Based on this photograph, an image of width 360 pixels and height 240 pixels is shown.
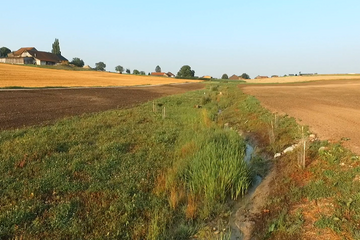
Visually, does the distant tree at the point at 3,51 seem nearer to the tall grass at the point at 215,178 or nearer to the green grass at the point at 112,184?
the green grass at the point at 112,184

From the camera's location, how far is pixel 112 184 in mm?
6836

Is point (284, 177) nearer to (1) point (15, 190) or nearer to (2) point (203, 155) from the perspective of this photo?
(2) point (203, 155)

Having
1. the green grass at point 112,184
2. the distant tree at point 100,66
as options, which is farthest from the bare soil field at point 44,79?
the distant tree at point 100,66

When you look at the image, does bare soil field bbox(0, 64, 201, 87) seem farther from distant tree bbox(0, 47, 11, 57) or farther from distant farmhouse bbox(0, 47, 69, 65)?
distant tree bbox(0, 47, 11, 57)

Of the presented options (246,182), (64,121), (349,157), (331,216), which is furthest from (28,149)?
(349,157)

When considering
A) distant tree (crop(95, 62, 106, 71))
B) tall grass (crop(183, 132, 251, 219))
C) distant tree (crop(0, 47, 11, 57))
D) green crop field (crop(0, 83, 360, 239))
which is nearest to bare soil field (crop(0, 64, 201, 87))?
green crop field (crop(0, 83, 360, 239))

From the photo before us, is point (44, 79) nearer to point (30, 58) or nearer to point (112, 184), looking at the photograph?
point (112, 184)

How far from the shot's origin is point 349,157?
728 cm

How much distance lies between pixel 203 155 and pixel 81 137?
5521 mm

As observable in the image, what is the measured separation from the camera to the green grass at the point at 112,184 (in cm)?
516

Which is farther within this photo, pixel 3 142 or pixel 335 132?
pixel 335 132

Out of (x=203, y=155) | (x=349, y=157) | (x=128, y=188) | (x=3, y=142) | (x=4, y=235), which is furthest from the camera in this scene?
(x=3, y=142)

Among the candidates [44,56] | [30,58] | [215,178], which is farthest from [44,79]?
[44,56]

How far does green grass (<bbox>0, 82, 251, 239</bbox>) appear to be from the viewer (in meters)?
5.16
